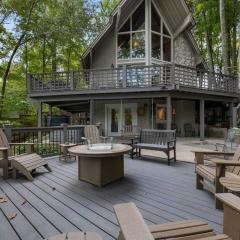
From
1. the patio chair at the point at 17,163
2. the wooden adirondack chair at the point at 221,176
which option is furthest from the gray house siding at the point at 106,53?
the wooden adirondack chair at the point at 221,176

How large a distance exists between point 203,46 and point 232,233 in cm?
2252

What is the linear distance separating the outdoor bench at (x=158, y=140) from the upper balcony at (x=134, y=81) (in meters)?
3.62

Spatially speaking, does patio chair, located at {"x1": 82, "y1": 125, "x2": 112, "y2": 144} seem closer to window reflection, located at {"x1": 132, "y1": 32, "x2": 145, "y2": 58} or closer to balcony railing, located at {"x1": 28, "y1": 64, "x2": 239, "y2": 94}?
balcony railing, located at {"x1": 28, "y1": 64, "x2": 239, "y2": 94}

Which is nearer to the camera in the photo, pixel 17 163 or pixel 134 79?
pixel 17 163

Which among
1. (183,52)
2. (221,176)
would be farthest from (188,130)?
(221,176)

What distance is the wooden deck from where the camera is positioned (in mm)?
2779

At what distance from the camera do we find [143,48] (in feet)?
42.4

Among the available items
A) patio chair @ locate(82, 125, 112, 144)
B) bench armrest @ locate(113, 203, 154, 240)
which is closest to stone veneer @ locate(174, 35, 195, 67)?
patio chair @ locate(82, 125, 112, 144)

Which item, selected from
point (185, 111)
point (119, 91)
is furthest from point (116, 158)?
point (185, 111)

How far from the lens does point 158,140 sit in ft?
22.9

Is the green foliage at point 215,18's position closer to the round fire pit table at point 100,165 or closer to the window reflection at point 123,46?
the window reflection at point 123,46

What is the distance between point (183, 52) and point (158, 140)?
9.54 meters

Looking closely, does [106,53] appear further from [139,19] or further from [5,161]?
[5,161]

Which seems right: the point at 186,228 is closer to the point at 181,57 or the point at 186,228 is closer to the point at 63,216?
the point at 63,216
